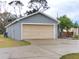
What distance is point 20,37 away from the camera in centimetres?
2966

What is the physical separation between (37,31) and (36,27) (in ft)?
1.93

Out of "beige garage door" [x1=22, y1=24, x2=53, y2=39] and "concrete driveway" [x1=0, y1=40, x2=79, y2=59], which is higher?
"beige garage door" [x1=22, y1=24, x2=53, y2=39]

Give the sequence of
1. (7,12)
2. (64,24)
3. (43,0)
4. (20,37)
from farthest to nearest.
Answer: (7,12)
(43,0)
(64,24)
(20,37)

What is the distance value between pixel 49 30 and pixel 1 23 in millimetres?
41535

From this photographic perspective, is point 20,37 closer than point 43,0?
Yes

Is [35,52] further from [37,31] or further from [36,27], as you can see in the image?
[36,27]

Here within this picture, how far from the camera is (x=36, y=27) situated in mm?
30828

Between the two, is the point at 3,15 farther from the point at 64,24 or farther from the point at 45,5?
the point at 64,24

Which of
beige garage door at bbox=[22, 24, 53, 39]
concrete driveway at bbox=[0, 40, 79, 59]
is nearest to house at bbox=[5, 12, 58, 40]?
beige garage door at bbox=[22, 24, 53, 39]

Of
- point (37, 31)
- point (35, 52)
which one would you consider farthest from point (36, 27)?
point (35, 52)

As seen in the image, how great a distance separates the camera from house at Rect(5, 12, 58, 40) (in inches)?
1187

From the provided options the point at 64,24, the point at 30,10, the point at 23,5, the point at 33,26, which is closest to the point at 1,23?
the point at 23,5

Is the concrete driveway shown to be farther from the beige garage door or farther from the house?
the house

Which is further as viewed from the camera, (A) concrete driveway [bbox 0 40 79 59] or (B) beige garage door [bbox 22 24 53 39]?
(B) beige garage door [bbox 22 24 53 39]
